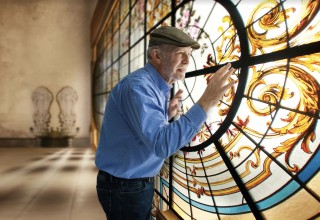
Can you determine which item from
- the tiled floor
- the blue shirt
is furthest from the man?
the tiled floor

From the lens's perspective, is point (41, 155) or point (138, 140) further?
point (41, 155)

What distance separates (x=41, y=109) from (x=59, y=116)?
0.55 metres

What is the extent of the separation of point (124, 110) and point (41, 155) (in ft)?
21.4

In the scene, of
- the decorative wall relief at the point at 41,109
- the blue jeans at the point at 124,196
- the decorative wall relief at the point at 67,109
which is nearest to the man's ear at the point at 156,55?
the blue jeans at the point at 124,196

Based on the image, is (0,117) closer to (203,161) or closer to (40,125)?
(40,125)

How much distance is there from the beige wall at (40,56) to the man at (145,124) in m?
8.07

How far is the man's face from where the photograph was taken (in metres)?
1.20

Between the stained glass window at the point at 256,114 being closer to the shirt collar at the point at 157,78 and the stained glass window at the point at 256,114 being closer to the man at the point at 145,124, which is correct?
the man at the point at 145,124

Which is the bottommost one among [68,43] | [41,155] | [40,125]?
[41,155]

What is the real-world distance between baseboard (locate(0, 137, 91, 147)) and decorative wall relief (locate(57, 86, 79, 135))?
1.08 feet

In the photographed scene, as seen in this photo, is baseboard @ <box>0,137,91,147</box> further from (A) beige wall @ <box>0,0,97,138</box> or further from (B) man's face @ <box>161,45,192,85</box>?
(B) man's face @ <box>161,45,192,85</box>

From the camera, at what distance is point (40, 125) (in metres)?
9.02

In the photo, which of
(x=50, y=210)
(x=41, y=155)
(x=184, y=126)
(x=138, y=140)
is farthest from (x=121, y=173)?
(x=41, y=155)

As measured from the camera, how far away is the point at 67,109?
30.2ft
